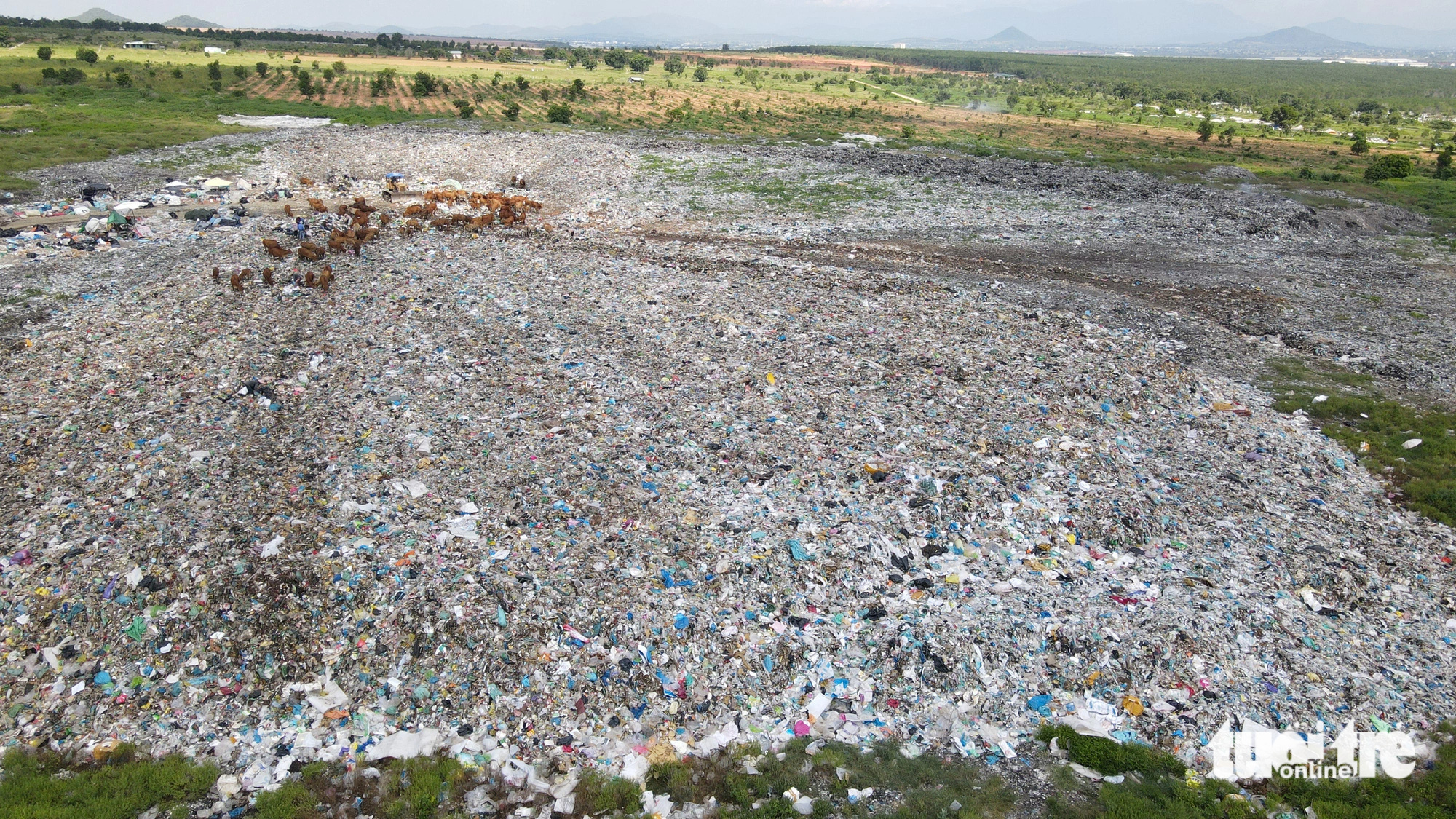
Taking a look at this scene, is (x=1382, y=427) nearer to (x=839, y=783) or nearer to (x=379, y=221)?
(x=839, y=783)

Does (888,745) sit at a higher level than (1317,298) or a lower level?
lower

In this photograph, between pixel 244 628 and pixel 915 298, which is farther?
pixel 915 298

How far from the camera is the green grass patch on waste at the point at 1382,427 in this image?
897cm

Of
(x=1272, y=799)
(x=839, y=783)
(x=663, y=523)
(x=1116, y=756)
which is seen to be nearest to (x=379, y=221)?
(x=663, y=523)

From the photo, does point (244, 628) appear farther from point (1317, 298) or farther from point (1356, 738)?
point (1317, 298)

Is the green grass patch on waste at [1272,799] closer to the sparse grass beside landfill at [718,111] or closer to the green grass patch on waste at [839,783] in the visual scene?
the green grass patch on waste at [839,783]

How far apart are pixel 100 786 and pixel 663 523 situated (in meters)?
5.06

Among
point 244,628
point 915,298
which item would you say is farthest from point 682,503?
point 915,298

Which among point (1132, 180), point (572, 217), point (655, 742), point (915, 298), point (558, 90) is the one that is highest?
point (558, 90)

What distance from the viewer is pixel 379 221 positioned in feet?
59.1

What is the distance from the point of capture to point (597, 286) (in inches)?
574

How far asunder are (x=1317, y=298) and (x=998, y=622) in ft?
51.3

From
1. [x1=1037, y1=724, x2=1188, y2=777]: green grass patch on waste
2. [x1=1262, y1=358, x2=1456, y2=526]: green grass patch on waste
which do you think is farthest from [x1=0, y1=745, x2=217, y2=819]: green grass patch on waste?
[x1=1262, y1=358, x2=1456, y2=526]: green grass patch on waste

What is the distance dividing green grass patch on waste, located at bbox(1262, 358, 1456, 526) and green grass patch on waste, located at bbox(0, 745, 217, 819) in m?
13.4
